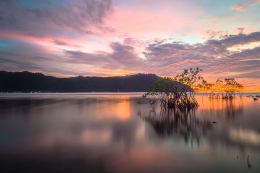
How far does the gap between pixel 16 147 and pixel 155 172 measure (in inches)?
315

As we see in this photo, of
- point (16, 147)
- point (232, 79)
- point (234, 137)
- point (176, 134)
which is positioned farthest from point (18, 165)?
point (232, 79)

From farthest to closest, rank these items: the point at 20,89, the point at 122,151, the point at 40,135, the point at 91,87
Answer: the point at 91,87 → the point at 20,89 → the point at 40,135 → the point at 122,151

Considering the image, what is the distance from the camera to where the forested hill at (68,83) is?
130262mm

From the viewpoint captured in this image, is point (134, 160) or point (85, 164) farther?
point (134, 160)

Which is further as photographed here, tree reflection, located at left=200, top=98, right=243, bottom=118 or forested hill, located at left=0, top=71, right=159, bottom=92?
forested hill, located at left=0, top=71, right=159, bottom=92

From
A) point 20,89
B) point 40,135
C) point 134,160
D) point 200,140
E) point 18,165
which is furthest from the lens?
point 20,89

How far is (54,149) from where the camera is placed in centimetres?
973

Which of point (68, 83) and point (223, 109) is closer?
point (223, 109)

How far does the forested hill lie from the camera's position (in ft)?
427

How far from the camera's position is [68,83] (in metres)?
165

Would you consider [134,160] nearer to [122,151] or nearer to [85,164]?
[122,151]

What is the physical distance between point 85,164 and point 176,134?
7657 millimetres

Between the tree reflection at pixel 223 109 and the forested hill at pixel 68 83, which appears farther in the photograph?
the forested hill at pixel 68 83

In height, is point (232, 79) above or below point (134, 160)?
above
